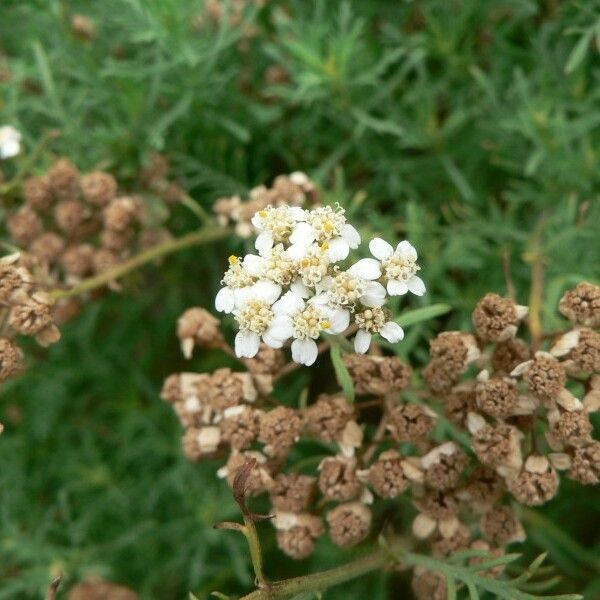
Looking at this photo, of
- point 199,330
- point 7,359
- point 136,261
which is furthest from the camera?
point 136,261

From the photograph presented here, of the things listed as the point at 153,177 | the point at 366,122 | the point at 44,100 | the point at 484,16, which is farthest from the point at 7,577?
the point at 484,16

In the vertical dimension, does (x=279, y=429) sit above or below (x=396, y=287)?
below

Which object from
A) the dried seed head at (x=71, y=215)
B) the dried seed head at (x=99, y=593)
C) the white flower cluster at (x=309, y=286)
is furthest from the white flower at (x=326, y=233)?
the dried seed head at (x=99, y=593)

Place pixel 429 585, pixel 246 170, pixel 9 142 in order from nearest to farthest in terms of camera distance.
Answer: pixel 429 585 → pixel 9 142 → pixel 246 170

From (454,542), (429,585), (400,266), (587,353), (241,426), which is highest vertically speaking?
(400,266)

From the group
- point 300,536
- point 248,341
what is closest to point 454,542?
point 300,536

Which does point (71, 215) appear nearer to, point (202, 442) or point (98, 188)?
point (98, 188)

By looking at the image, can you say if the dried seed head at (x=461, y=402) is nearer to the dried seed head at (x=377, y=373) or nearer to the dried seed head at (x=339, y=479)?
the dried seed head at (x=377, y=373)
